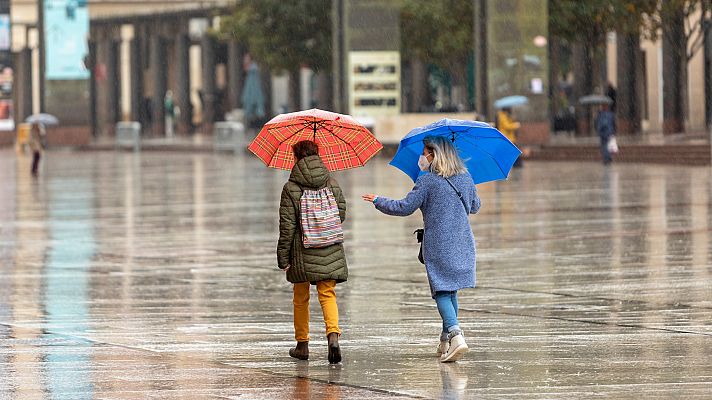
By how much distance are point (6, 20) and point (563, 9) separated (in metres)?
27.9

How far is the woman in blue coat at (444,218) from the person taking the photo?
10016 millimetres

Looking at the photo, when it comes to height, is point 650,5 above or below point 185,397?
above

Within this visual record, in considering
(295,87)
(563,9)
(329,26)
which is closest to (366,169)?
(563,9)

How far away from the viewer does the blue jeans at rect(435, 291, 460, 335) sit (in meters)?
9.95

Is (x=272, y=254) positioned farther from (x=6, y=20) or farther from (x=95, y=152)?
(x=6, y=20)

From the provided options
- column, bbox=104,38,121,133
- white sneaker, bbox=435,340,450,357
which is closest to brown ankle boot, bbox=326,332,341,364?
white sneaker, bbox=435,340,450,357

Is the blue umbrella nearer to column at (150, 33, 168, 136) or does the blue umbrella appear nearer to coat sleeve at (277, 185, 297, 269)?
coat sleeve at (277, 185, 297, 269)

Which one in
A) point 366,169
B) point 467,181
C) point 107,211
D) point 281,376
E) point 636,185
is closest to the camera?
point 281,376

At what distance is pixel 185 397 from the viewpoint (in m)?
8.77

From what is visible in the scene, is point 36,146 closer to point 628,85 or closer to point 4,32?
point 628,85

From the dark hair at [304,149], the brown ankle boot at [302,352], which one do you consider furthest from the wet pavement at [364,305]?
the dark hair at [304,149]

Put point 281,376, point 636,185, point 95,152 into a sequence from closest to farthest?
point 281,376
point 636,185
point 95,152

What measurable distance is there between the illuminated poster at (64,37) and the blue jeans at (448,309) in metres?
52.7

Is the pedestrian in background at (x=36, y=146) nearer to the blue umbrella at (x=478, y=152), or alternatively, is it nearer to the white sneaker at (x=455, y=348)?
the blue umbrella at (x=478, y=152)
